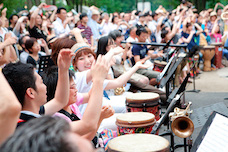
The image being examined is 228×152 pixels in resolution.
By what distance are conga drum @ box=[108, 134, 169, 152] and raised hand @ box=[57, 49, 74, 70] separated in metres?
0.85

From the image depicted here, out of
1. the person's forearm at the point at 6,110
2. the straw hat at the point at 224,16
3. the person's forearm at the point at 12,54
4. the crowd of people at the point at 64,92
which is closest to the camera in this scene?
the crowd of people at the point at 64,92

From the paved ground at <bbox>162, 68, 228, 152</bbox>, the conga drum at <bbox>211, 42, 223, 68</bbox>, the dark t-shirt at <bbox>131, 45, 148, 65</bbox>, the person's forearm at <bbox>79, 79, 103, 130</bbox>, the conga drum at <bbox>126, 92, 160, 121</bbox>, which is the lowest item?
the paved ground at <bbox>162, 68, 228, 152</bbox>

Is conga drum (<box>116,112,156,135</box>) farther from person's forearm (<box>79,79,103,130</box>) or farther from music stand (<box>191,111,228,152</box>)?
person's forearm (<box>79,79,103,130</box>)

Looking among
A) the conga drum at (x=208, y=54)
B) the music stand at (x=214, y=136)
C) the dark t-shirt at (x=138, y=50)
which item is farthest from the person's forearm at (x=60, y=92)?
the conga drum at (x=208, y=54)

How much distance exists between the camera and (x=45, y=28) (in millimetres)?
8164

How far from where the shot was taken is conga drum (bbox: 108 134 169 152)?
2.43 meters

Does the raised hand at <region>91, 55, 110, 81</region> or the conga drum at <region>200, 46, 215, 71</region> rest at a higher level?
the raised hand at <region>91, 55, 110, 81</region>

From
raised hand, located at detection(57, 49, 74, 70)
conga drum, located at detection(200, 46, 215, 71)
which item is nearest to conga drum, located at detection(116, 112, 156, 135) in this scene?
raised hand, located at detection(57, 49, 74, 70)

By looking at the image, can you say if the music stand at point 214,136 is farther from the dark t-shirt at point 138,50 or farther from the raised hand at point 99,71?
the dark t-shirt at point 138,50

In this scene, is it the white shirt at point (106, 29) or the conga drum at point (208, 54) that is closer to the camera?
the conga drum at point (208, 54)

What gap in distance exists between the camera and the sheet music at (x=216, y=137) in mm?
1926

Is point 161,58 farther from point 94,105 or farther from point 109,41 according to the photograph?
point 94,105

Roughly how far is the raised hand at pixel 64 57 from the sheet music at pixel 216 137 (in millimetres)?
1036

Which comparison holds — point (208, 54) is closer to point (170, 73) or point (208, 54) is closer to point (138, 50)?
point (138, 50)
